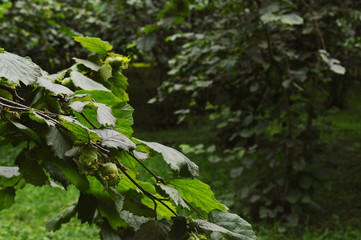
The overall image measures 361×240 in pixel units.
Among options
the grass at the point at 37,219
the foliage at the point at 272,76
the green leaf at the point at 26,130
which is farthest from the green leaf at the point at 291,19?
the grass at the point at 37,219

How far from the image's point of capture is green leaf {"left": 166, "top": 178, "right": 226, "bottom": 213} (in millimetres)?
697

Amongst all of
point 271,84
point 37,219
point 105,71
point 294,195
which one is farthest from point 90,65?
point 37,219

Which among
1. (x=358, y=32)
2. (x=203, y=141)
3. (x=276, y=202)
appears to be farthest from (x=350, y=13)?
(x=203, y=141)

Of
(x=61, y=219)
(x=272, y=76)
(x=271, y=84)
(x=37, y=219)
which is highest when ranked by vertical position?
(x=61, y=219)

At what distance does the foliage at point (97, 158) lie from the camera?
0.58 m

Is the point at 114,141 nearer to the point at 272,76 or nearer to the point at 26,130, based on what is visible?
the point at 26,130

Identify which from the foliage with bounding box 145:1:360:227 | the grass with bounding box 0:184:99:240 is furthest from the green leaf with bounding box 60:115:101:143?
the grass with bounding box 0:184:99:240

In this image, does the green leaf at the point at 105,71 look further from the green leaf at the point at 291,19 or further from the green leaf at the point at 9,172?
the green leaf at the point at 291,19

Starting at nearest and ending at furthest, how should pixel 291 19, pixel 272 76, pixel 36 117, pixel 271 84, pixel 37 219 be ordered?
pixel 36 117 → pixel 291 19 → pixel 272 76 → pixel 271 84 → pixel 37 219

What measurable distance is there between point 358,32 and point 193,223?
3591 millimetres

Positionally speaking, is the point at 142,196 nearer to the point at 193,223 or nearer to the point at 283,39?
the point at 193,223

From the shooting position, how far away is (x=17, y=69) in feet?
2.10

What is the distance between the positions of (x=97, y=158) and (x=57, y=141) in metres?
0.07

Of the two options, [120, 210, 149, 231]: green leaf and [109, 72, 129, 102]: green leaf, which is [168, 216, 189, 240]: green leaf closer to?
[120, 210, 149, 231]: green leaf
